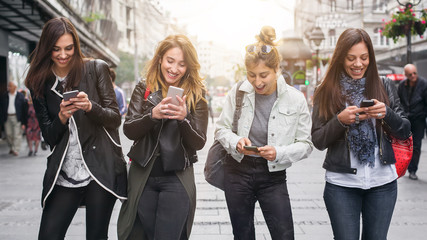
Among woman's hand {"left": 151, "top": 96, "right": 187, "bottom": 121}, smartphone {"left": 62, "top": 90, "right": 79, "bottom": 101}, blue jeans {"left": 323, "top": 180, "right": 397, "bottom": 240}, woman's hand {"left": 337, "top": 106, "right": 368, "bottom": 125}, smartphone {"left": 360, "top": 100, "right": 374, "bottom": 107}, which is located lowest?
blue jeans {"left": 323, "top": 180, "right": 397, "bottom": 240}

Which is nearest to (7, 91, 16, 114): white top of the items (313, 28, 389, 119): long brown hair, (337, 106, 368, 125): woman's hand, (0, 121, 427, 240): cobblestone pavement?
(0, 121, 427, 240): cobblestone pavement

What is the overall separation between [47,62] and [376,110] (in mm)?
2095

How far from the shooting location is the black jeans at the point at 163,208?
112 inches

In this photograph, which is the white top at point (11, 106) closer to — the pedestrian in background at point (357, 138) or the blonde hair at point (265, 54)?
the blonde hair at point (265, 54)

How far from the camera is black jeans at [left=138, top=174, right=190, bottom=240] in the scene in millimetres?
2844

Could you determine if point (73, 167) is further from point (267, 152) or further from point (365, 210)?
point (365, 210)

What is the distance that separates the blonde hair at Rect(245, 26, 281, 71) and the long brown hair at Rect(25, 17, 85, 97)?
1120 mm

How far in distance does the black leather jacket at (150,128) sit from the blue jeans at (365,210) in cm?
96

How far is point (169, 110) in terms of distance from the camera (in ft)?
8.91

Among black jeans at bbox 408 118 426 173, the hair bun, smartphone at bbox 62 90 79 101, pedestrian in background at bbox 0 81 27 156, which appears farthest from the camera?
pedestrian in background at bbox 0 81 27 156

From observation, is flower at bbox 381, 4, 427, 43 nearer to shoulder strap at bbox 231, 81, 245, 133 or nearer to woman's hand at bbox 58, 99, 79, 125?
shoulder strap at bbox 231, 81, 245, 133

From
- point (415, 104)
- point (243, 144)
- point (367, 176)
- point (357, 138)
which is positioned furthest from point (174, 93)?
point (415, 104)

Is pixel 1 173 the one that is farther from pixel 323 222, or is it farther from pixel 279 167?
pixel 279 167

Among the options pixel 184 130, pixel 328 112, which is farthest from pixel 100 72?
pixel 328 112
